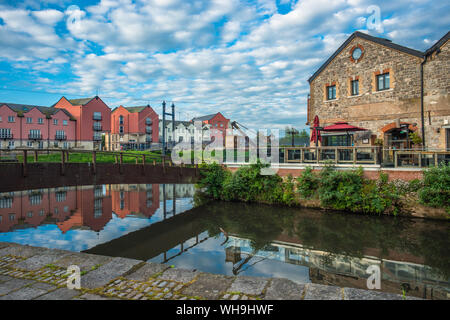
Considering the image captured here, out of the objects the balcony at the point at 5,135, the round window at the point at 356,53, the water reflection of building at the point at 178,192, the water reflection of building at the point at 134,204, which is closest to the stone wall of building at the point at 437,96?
the round window at the point at 356,53

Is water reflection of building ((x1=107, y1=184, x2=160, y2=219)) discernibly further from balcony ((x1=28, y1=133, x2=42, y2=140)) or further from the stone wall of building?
balcony ((x1=28, y1=133, x2=42, y2=140))

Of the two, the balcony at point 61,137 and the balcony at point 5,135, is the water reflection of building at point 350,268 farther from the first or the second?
the balcony at point 61,137

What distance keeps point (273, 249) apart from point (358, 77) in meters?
15.6

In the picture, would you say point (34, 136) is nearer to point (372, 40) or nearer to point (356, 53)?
point (356, 53)

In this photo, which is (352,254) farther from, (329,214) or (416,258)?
(329,214)

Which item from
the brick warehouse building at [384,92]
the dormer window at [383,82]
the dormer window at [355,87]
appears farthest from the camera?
the dormer window at [355,87]

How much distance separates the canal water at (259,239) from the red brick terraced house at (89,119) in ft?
122

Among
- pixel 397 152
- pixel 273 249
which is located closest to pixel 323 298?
pixel 273 249

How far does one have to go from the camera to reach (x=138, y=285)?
168 inches

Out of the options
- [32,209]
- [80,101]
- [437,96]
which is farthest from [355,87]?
[80,101]

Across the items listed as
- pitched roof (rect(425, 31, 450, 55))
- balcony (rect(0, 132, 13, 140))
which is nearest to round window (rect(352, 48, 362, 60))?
pitched roof (rect(425, 31, 450, 55))

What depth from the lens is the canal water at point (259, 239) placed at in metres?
8.19

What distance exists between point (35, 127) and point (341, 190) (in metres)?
48.8

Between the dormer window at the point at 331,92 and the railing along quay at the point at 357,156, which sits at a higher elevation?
the dormer window at the point at 331,92
